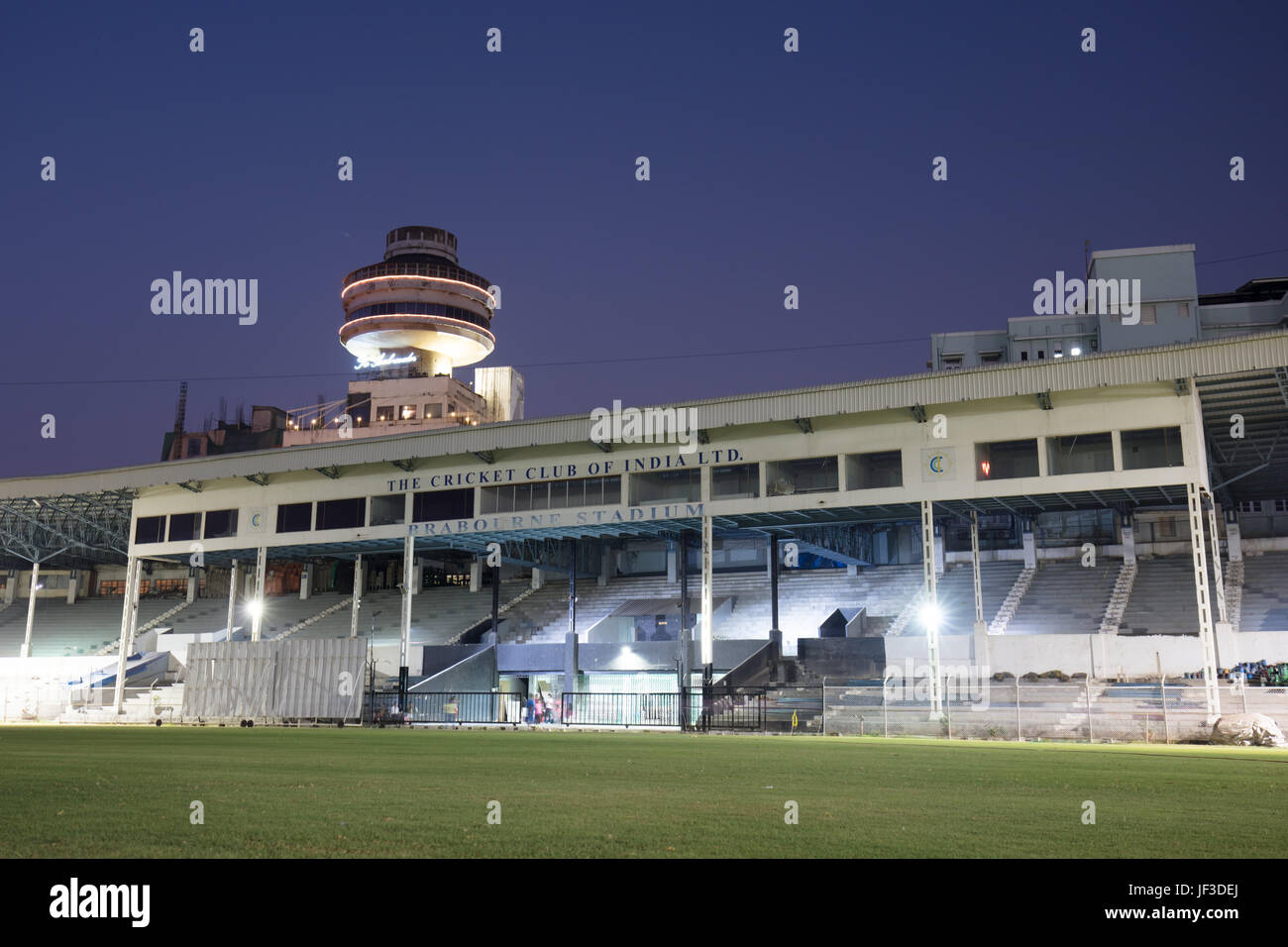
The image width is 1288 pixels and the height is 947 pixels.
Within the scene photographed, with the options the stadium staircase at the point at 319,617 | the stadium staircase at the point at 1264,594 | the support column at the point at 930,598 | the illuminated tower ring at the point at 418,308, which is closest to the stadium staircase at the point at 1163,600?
the stadium staircase at the point at 1264,594

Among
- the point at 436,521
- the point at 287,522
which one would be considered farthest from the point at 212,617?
the point at 436,521

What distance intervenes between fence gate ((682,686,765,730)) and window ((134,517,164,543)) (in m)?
33.9

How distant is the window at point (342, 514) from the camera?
51094mm

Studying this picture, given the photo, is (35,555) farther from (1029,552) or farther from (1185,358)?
(1185,358)

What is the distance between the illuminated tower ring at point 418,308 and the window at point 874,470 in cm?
5798

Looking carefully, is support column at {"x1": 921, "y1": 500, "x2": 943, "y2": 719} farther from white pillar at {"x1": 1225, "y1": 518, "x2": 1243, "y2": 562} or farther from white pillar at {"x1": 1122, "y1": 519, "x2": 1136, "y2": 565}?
white pillar at {"x1": 1225, "y1": 518, "x2": 1243, "y2": 562}

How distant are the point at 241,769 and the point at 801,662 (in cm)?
3107

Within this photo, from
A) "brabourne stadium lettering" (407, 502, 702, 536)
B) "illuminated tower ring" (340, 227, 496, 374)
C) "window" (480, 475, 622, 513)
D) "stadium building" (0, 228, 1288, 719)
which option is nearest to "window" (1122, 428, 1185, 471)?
"stadium building" (0, 228, 1288, 719)

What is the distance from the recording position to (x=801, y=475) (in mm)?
42062

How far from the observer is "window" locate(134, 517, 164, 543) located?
185 ft

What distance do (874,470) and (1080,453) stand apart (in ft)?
24.5

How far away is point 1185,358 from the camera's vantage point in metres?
34.0

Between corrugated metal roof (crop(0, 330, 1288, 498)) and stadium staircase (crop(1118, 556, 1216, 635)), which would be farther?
stadium staircase (crop(1118, 556, 1216, 635))

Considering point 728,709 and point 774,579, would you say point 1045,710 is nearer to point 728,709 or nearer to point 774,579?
point 728,709
